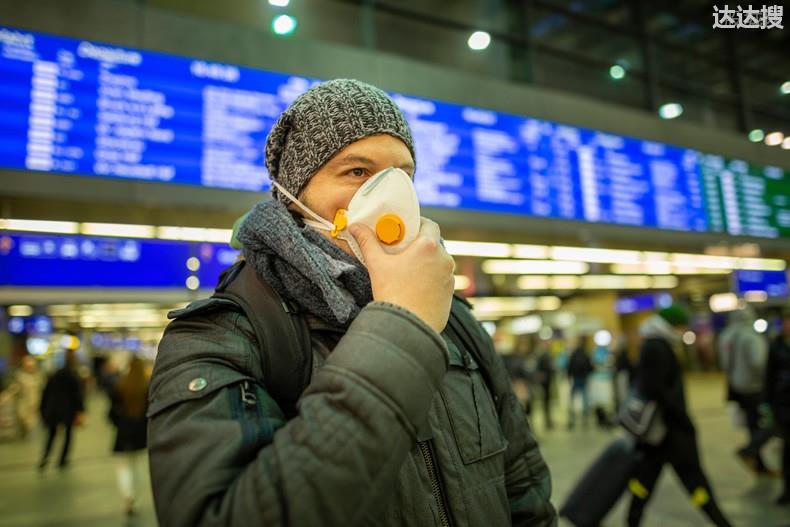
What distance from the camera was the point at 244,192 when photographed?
3729 millimetres

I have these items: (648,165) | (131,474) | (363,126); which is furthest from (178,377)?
(648,165)

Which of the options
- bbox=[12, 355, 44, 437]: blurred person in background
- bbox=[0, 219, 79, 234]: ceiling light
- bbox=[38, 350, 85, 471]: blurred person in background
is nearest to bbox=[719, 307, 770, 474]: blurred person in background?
bbox=[0, 219, 79, 234]: ceiling light

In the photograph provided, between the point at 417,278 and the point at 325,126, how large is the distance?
0.46 meters

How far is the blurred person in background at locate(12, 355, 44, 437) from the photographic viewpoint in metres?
9.29

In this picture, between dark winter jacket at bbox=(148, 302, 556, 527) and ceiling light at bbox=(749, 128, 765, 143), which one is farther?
ceiling light at bbox=(749, 128, 765, 143)

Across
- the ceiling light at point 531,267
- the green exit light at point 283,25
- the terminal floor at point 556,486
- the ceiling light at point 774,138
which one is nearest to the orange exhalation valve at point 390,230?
the green exit light at point 283,25

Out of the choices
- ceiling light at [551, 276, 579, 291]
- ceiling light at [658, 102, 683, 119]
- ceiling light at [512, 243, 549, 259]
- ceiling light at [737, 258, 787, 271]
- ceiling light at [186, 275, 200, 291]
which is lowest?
ceiling light at [186, 275, 200, 291]

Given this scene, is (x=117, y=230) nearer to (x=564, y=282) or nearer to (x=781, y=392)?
(x=781, y=392)

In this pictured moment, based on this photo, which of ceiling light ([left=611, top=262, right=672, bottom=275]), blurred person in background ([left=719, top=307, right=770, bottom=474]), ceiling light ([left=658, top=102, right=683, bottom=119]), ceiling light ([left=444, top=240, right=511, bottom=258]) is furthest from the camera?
ceiling light ([left=611, top=262, right=672, bottom=275])

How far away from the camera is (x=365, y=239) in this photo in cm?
86

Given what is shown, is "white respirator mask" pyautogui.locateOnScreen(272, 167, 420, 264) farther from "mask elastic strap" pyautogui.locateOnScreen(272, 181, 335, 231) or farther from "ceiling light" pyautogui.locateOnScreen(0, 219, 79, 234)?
"ceiling light" pyautogui.locateOnScreen(0, 219, 79, 234)

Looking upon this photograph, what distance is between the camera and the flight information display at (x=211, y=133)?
3311 millimetres

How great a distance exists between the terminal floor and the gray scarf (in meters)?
4.15

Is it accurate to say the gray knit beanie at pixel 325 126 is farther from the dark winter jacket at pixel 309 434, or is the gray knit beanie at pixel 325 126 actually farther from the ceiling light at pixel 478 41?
the ceiling light at pixel 478 41
